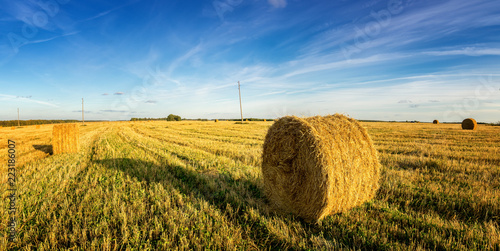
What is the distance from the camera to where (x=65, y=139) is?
10.9 meters

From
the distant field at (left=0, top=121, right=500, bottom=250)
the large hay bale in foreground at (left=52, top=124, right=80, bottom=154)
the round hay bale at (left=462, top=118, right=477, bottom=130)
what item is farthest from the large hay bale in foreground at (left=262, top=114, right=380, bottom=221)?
the round hay bale at (left=462, top=118, right=477, bottom=130)

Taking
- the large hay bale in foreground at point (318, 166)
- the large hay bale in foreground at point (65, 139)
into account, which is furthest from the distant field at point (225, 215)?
the large hay bale in foreground at point (65, 139)

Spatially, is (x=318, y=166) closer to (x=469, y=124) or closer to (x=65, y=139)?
(x=65, y=139)

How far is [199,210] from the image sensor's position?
4.31 metres

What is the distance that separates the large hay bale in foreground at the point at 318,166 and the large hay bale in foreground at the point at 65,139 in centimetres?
1100

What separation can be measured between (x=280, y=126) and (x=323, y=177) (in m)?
1.67

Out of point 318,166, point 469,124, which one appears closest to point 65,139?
point 318,166

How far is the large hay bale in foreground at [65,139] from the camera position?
10773 mm

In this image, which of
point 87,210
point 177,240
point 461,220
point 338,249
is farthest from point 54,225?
point 461,220

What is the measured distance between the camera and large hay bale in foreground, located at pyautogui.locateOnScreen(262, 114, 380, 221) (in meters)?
4.09

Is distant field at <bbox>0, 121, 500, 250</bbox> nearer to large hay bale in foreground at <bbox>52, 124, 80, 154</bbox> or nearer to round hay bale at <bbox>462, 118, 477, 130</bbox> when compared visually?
large hay bale in foreground at <bbox>52, 124, 80, 154</bbox>

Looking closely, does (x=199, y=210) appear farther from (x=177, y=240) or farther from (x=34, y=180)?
(x=34, y=180)

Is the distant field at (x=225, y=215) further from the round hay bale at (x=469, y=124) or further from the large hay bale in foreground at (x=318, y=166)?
the round hay bale at (x=469, y=124)

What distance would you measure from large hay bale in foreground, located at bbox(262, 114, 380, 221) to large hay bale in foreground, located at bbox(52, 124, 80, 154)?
11.0 meters
